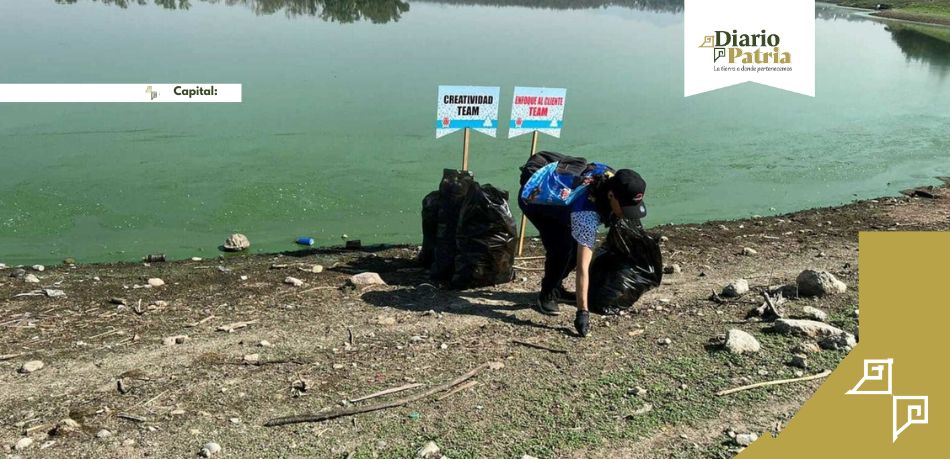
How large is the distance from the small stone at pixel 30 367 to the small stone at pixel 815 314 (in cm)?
514

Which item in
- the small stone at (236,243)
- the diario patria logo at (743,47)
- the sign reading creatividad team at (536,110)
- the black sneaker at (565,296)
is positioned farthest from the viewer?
the diario patria logo at (743,47)

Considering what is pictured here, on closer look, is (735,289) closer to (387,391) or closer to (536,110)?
(536,110)

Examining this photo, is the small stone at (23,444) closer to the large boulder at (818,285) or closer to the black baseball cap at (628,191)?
the black baseball cap at (628,191)

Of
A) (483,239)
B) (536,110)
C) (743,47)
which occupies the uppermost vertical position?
(743,47)

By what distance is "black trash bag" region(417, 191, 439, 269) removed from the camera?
7.76m

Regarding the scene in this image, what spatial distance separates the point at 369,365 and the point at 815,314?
10.6 feet

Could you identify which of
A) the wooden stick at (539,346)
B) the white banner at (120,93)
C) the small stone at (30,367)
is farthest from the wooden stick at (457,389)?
the white banner at (120,93)

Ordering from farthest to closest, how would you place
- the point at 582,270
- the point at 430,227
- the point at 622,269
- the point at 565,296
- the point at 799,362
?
the point at 430,227 < the point at 565,296 < the point at 622,269 < the point at 582,270 < the point at 799,362

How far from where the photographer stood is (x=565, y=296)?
6852 mm

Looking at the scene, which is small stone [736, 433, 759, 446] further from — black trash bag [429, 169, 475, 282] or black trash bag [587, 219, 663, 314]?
black trash bag [429, 169, 475, 282]

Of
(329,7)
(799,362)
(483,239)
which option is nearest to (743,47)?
(483,239)

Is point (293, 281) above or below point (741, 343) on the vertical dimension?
above

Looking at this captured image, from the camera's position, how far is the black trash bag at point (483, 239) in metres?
7.11

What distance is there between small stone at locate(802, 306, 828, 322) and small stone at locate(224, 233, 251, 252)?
5.37 meters
